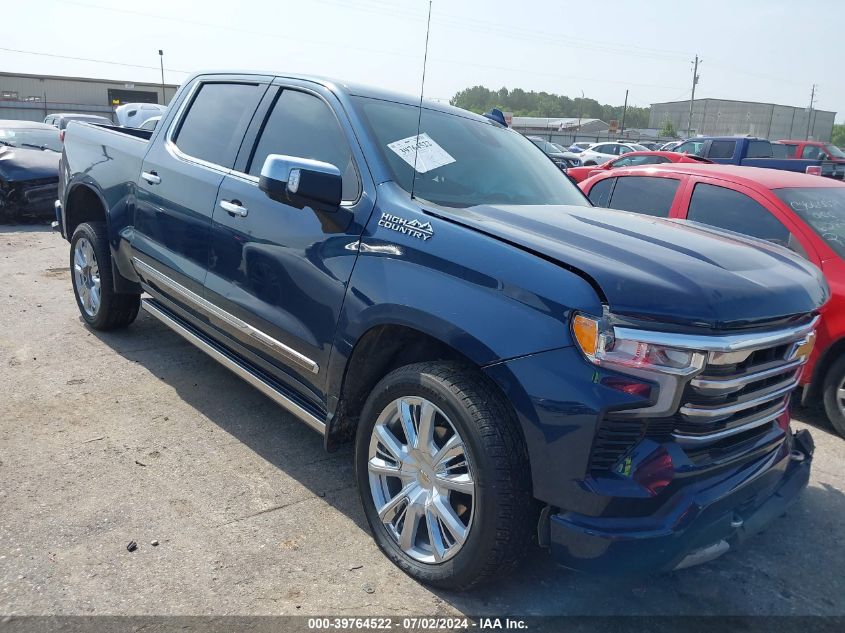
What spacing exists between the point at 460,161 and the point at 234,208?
46.0 inches

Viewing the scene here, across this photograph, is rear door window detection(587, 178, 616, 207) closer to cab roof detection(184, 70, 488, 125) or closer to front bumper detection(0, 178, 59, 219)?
cab roof detection(184, 70, 488, 125)

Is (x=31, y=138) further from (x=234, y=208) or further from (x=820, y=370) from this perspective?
(x=820, y=370)

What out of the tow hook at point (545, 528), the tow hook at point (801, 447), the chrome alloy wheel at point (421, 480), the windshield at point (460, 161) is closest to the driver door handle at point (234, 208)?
the windshield at point (460, 161)

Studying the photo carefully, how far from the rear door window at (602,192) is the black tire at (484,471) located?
145 inches

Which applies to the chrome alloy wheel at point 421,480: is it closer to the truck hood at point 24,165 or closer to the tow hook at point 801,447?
the tow hook at point 801,447

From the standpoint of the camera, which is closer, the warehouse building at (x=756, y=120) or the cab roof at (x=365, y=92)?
the cab roof at (x=365, y=92)

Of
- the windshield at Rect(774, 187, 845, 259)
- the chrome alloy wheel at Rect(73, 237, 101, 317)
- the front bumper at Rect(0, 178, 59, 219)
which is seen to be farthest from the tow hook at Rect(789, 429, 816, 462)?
the front bumper at Rect(0, 178, 59, 219)

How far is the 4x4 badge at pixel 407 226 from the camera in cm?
267

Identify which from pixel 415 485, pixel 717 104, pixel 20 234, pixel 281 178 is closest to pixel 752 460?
pixel 415 485

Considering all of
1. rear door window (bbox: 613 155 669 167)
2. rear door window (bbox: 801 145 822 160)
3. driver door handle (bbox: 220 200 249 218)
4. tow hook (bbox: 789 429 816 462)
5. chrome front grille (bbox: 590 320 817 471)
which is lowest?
tow hook (bbox: 789 429 816 462)

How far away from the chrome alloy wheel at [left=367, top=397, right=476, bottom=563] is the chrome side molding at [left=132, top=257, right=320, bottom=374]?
522 mm

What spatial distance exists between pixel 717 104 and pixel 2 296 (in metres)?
89.7

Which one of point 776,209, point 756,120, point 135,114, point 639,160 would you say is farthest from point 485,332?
point 756,120

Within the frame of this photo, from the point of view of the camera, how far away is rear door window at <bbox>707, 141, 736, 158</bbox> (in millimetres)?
17109
